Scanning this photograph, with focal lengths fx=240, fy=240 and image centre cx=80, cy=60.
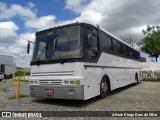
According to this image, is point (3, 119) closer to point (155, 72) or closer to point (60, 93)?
point (60, 93)

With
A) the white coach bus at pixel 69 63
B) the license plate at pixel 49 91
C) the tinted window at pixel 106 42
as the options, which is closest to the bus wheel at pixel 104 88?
the white coach bus at pixel 69 63

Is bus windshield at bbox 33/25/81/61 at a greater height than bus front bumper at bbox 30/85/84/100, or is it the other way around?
bus windshield at bbox 33/25/81/61

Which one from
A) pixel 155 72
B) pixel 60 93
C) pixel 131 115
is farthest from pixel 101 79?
pixel 155 72

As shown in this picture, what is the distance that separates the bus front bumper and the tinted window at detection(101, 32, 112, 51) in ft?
10.0

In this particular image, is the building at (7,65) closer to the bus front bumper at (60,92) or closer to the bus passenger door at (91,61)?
the bus front bumper at (60,92)

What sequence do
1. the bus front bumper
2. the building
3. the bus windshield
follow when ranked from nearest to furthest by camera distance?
the bus front bumper → the bus windshield → the building

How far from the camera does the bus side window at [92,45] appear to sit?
957 cm

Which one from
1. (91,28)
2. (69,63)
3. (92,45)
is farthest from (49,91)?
(91,28)

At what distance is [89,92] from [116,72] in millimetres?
4472

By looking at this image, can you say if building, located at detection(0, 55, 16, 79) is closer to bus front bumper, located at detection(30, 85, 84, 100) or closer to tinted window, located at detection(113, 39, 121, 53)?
tinted window, located at detection(113, 39, 121, 53)

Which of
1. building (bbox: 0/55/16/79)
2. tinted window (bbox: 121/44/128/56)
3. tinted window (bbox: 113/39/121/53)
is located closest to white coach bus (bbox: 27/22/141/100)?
tinted window (bbox: 113/39/121/53)

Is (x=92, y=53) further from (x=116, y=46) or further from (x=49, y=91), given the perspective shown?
(x=116, y=46)

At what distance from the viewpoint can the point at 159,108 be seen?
9164 mm

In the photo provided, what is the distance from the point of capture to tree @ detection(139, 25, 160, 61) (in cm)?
4309
